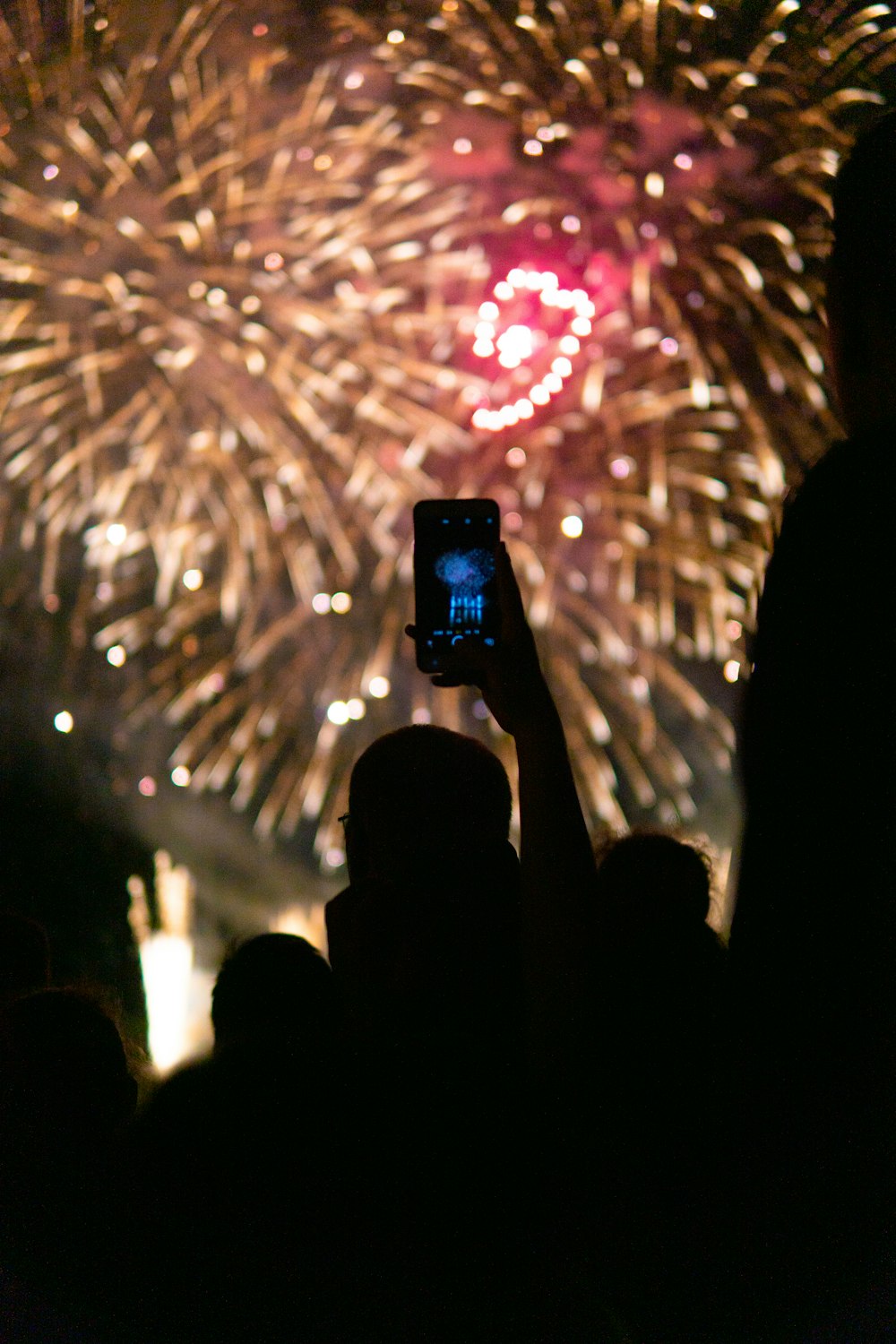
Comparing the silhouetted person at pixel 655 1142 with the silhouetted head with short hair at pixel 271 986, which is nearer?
the silhouetted person at pixel 655 1142

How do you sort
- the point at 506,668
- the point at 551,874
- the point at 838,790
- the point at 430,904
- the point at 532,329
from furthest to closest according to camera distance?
the point at 532,329, the point at 430,904, the point at 506,668, the point at 551,874, the point at 838,790

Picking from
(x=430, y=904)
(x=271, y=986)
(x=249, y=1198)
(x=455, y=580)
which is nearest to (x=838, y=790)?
(x=430, y=904)

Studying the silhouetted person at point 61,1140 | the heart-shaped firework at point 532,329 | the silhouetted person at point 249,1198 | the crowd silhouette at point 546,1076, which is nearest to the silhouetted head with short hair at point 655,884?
the crowd silhouette at point 546,1076

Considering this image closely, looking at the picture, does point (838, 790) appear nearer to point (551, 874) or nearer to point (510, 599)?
point (551, 874)

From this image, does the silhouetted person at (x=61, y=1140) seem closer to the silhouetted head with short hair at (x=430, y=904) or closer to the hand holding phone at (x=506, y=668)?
the silhouetted head with short hair at (x=430, y=904)

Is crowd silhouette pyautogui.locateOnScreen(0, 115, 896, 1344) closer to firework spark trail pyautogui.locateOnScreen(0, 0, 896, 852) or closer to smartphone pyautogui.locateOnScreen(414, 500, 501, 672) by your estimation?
smartphone pyautogui.locateOnScreen(414, 500, 501, 672)

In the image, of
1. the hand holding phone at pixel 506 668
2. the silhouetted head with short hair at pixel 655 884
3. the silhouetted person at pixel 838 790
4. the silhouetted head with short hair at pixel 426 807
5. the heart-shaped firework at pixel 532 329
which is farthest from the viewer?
the heart-shaped firework at pixel 532 329
